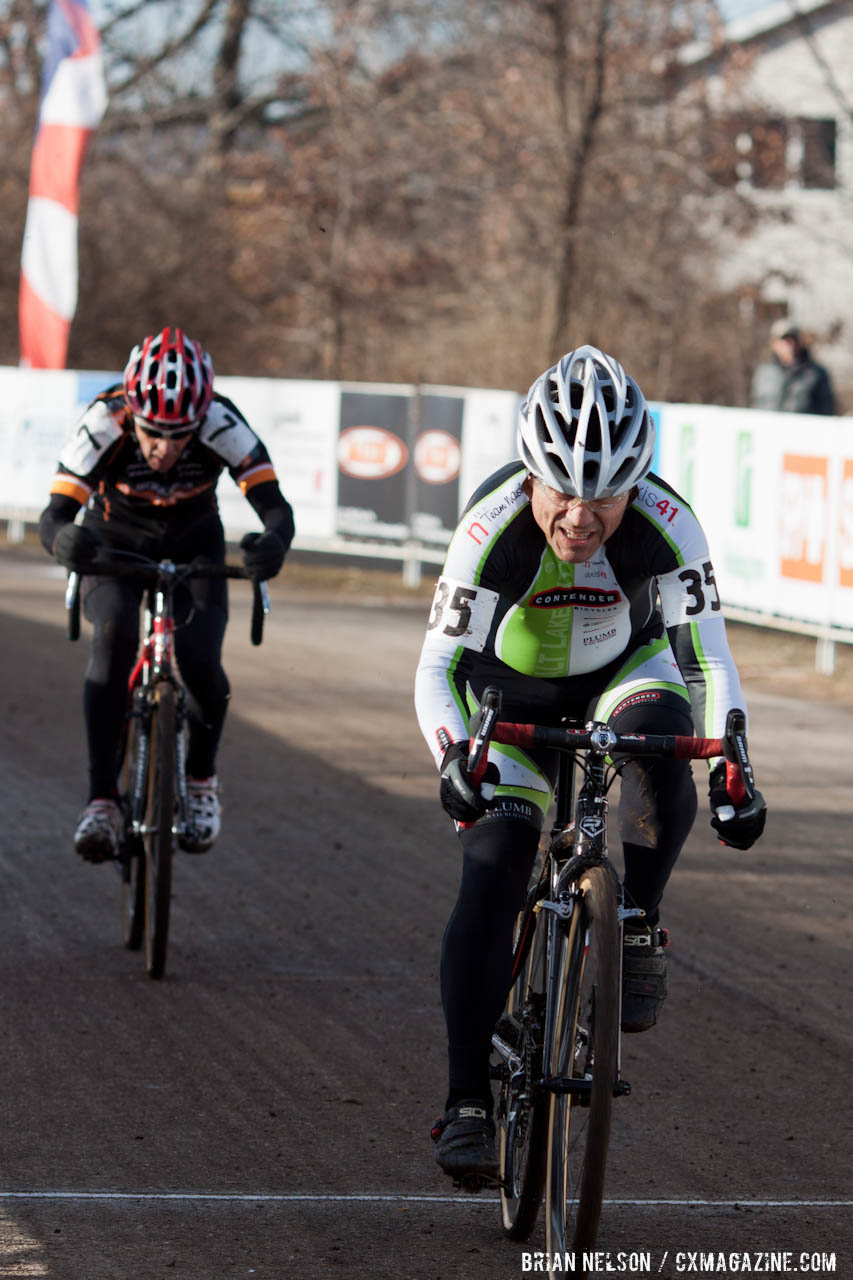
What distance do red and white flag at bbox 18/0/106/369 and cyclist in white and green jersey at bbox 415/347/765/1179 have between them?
52.8ft

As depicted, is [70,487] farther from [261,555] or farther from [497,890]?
[497,890]

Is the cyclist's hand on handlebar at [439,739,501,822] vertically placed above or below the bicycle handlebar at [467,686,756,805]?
below

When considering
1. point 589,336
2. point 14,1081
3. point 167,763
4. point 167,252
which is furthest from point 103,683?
point 167,252

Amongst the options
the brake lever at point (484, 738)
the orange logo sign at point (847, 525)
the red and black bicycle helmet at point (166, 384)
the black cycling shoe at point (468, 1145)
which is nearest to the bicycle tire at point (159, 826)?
the red and black bicycle helmet at point (166, 384)

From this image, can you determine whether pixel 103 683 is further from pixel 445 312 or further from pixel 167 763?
pixel 445 312

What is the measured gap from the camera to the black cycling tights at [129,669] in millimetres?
6523

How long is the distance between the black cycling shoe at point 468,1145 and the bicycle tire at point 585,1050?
0.17m

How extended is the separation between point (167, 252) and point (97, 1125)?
26457mm

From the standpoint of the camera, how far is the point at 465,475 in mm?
17250

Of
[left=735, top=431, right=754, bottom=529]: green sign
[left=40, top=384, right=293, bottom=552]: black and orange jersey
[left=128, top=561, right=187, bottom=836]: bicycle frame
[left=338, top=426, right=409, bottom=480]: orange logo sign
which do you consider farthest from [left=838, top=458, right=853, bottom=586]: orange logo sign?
[left=128, top=561, right=187, bottom=836]: bicycle frame

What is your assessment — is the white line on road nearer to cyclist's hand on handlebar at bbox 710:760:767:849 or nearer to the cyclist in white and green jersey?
the cyclist in white and green jersey

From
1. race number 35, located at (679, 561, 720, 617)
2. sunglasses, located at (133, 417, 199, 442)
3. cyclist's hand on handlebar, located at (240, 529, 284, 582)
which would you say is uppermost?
sunglasses, located at (133, 417, 199, 442)

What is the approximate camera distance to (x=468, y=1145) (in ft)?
12.9

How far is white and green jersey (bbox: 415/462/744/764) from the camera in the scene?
416 centimetres
